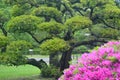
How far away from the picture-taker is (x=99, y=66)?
5.16 meters

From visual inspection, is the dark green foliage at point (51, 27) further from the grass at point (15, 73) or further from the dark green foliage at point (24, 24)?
the grass at point (15, 73)

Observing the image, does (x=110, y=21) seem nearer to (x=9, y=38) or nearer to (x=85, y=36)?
(x=85, y=36)

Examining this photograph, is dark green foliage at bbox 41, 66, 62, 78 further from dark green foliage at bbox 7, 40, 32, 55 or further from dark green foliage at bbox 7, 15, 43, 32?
dark green foliage at bbox 7, 15, 43, 32

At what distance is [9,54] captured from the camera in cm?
1164

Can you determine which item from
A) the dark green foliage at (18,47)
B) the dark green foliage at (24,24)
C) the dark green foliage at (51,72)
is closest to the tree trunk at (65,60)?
the dark green foliage at (51,72)

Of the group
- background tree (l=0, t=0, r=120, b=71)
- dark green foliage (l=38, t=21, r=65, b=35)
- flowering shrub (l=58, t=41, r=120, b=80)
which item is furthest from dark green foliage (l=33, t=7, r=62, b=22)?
flowering shrub (l=58, t=41, r=120, b=80)

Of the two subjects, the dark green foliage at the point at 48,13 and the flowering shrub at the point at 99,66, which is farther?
the dark green foliage at the point at 48,13

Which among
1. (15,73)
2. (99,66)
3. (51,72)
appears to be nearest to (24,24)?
(51,72)

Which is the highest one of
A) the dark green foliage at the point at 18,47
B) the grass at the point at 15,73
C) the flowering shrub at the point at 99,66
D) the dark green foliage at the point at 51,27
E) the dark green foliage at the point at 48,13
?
the flowering shrub at the point at 99,66

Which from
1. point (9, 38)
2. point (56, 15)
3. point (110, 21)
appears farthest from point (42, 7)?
point (110, 21)

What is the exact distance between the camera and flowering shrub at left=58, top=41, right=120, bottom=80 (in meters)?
4.95

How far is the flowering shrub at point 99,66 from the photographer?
4949mm

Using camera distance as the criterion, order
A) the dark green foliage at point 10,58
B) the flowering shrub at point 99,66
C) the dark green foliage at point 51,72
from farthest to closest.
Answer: the dark green foliage at point 51,72 < the dark green foliage at point 10,58 < the flowering shrub at point 99,66

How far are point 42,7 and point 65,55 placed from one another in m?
1.82
